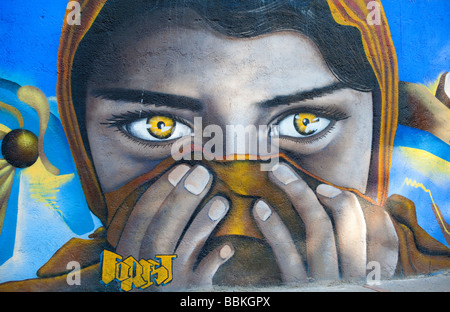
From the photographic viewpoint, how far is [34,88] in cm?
436

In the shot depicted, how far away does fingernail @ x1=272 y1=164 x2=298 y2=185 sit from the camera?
15.0 ft

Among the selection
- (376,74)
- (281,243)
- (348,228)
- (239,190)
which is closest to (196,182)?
(239,190)

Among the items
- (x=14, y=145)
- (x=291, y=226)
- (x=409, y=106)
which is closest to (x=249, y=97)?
(x=291, y=226)

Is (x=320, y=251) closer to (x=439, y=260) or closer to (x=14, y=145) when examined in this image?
(x=439, y=260)

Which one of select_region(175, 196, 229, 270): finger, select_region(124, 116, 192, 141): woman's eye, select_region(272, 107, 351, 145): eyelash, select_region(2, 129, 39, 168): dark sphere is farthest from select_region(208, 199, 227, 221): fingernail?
select_region(2, 129, 39, 168): dark sphere

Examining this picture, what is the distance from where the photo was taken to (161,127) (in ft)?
14.7

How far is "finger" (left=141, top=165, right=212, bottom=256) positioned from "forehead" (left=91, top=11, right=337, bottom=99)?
0.96 m

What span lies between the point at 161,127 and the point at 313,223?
2.00 metres

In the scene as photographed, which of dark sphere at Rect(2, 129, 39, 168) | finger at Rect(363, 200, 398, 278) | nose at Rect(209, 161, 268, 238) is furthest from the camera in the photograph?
finger at Rect(363, 200, 398, 278)

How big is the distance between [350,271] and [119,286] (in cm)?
259

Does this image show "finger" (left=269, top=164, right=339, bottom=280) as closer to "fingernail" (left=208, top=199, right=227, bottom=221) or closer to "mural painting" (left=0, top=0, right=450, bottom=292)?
"mural painting" (left=0, top=0, right=450, bottom=292)

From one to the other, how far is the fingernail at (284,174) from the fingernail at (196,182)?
0.78 m

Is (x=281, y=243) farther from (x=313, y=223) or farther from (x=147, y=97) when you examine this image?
(x=147, y=97)

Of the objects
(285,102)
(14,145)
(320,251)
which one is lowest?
(320,251)
